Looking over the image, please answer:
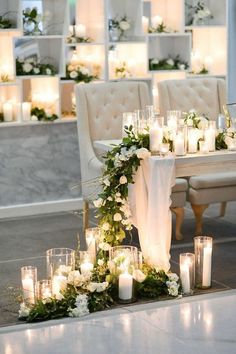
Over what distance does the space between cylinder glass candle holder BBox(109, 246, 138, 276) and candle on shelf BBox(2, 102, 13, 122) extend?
2.45 m

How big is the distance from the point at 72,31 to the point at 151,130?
2286 millimetres

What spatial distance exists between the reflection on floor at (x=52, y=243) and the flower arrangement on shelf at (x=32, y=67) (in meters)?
1.20

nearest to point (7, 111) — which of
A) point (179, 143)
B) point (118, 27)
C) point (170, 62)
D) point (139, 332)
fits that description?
point (118, 27)

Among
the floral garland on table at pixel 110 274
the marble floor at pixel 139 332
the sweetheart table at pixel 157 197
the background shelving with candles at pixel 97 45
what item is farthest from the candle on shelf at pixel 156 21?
the marble floor at pixel 139 332

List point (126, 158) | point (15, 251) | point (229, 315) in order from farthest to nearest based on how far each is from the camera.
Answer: point (15, 251)
point (126, 158)
point (229, 315)

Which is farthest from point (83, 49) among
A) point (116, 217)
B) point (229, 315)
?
point (229, 315)

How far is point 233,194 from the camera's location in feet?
20.8

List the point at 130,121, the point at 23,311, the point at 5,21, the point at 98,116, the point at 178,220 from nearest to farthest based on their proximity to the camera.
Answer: the point at 23,311 → the point at 130,121 → the point at 178,220 → the point at 98,116 → the point at 5,21

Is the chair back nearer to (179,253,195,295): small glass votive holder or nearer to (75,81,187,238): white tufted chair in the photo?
(75,81,187,238): white tufted chair

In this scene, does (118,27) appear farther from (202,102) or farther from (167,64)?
(202,102)

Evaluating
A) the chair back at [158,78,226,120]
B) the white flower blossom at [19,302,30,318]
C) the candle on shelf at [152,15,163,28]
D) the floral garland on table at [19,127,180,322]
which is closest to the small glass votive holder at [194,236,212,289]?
the floral garland on table at [19,127,180,322]

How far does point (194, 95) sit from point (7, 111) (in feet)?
4.98

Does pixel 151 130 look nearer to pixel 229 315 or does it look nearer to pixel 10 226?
pixel 229 315

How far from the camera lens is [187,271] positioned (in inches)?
193
